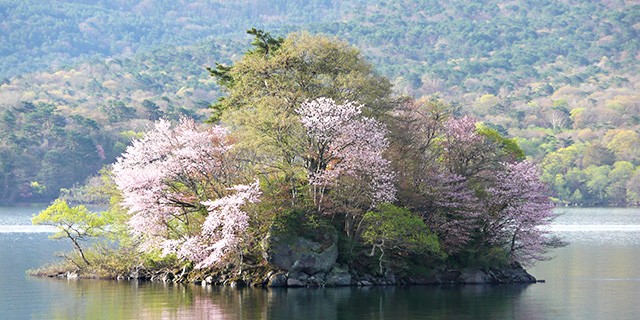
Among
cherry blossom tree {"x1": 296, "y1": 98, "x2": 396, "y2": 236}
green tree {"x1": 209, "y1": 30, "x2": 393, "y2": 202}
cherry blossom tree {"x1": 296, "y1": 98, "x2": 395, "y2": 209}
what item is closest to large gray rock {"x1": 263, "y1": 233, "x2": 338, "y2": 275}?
cherry blossom tree {"x1": 296, "y1": 98, "x2": 396, "y2": 236}

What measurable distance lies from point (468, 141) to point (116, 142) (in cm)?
10715

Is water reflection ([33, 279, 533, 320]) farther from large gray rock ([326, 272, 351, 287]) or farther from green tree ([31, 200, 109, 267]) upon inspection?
green tree ([31, 200, 109, 267])

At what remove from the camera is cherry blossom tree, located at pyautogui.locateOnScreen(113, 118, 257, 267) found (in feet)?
183

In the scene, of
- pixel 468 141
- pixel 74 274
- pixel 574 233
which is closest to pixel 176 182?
pixel 74 274

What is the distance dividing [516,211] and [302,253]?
12834 millimetres

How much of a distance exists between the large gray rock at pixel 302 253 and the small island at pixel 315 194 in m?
0.06

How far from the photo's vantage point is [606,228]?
379 ft

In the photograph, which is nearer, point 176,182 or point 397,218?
point 397,218

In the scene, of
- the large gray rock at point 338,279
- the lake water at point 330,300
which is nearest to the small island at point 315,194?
the large gray rock at point 338,279

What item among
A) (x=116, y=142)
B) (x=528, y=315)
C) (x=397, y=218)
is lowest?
(x=528, y=315)

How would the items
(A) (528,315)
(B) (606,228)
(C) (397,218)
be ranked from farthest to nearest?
(B) (606,228)
(C) (397,218)
(A) (528,315)

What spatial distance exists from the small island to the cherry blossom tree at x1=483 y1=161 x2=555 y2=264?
80 mm

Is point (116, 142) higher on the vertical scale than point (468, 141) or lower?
higher

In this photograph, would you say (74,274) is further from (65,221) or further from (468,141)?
(468,141)
